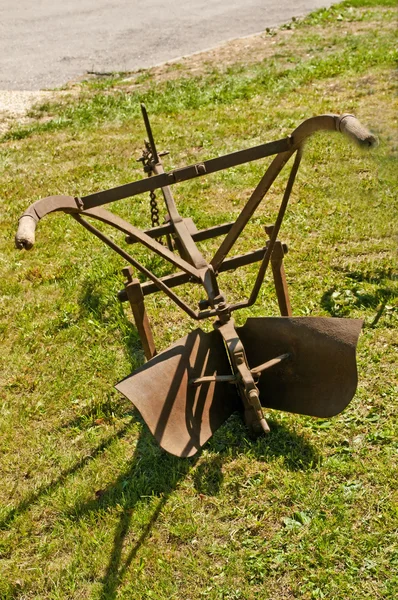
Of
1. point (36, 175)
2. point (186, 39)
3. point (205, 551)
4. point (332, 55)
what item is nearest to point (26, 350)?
point (205, 551)

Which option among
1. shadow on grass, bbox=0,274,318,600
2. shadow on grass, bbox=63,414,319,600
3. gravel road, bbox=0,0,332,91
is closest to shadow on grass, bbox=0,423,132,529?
shadow on grass, bbox=0,274,318,600

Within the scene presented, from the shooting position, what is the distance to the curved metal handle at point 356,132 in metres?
2.45

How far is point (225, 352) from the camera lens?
350 centimetres

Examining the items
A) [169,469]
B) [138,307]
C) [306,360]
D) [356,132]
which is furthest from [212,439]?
[356,132]

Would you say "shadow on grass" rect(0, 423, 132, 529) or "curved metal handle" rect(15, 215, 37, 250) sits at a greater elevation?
"curved metal handle" rect(15, 215, 37, 250)

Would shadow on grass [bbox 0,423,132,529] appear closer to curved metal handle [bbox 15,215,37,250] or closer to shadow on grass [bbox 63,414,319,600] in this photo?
shadow on grass [bbox 63,414,319,600]

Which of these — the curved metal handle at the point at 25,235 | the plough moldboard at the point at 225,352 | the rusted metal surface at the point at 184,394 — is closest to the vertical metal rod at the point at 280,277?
the plough moldboard at the point at 225,352

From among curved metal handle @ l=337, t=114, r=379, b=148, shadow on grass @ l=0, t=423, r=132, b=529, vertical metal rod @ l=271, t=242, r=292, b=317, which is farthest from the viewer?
vertical metal rod @ l=271, t=242, r=292, b=317

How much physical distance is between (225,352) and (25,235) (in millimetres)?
1527

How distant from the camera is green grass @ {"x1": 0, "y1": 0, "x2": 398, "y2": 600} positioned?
2889 mm

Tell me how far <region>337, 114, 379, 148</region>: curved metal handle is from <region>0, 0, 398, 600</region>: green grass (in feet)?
5.71

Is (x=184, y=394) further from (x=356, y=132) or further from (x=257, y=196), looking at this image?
(x=356, y=132)

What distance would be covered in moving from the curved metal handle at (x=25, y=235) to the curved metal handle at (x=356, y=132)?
1.38 meters

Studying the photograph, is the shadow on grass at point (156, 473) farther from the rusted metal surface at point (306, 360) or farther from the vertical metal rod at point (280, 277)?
the vertical metal rod at point (280, 277)
